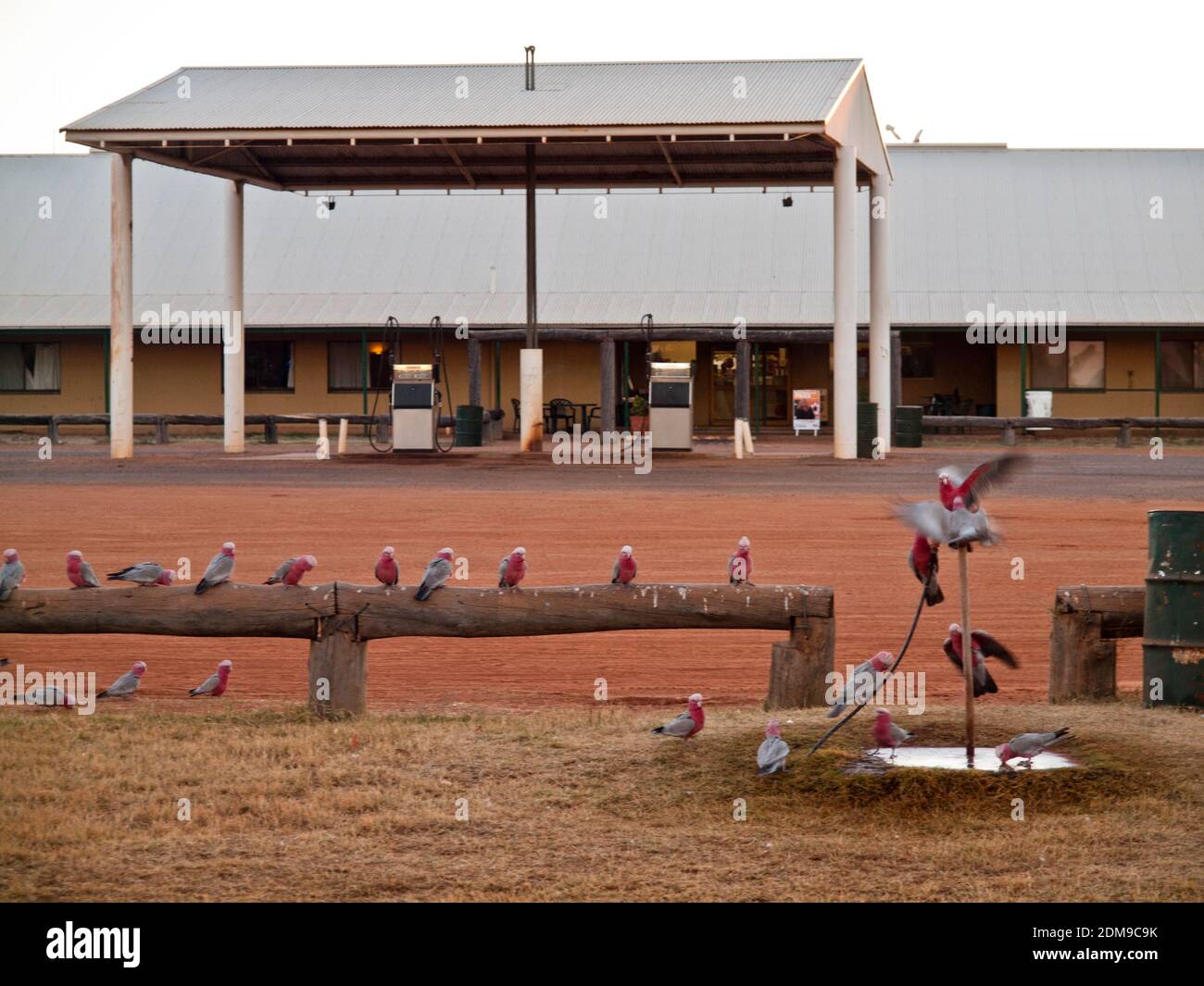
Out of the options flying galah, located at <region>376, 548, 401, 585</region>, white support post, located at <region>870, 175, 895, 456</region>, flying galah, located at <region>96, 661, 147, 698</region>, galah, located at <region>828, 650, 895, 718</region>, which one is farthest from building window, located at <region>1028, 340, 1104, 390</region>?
galah, located at <region>828, 650, 895, 718</region>

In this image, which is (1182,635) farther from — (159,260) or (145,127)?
(159,260)

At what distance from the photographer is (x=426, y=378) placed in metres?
31.4

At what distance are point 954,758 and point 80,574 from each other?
5062 mm

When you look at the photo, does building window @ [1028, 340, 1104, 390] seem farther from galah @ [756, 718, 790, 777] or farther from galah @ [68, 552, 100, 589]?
galah @ [756, 718, 790, 777]

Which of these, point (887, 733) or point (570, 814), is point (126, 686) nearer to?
point (570, 814)

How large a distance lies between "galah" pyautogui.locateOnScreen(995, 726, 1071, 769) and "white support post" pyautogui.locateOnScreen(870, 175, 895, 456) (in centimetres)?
2512

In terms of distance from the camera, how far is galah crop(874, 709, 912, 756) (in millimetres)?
7852

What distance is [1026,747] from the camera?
7512 mm

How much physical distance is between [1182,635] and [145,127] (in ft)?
80.9

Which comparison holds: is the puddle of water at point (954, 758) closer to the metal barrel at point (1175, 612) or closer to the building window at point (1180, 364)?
the metal barrel at point (1175, 612)

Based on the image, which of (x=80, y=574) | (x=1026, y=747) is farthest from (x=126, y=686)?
(x=1026, y=747)

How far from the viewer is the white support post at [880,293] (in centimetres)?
3259
